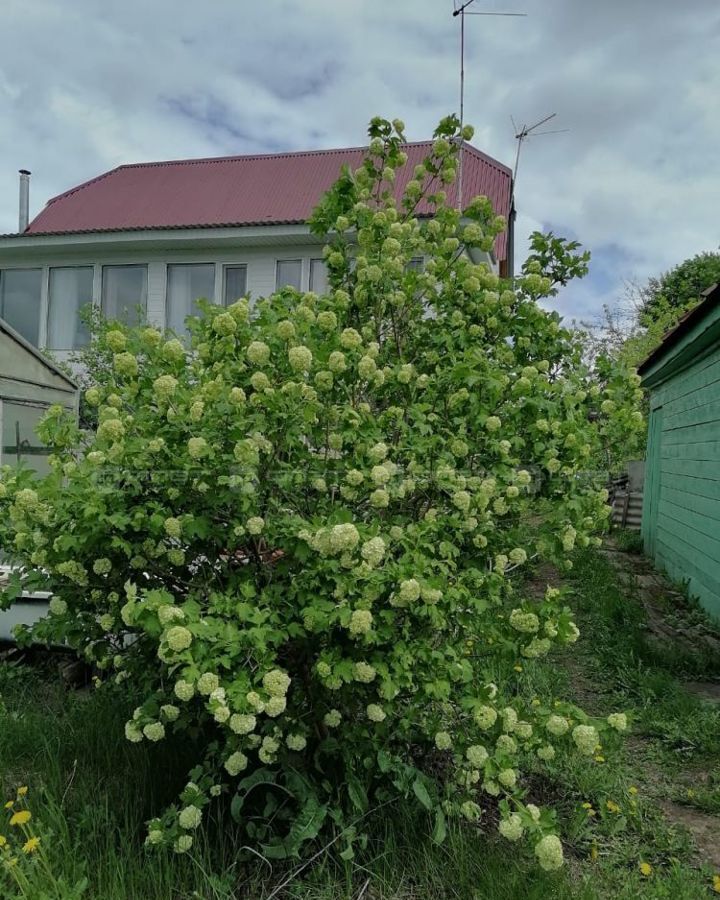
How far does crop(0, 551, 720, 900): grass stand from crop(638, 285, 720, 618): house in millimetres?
2958

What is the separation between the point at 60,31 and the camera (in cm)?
608

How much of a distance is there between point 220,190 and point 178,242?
2.72 meters

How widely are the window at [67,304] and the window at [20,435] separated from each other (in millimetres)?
6564

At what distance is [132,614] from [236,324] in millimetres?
1035

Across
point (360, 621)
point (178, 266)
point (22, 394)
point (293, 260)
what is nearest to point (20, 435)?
point (22, 394)

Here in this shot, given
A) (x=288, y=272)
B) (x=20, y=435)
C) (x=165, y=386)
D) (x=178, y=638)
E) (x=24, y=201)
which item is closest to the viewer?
(x=178, y=638)

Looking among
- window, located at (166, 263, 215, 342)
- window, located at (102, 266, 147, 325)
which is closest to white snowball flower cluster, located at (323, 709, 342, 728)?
window, located at (166, 263, 215, 342)

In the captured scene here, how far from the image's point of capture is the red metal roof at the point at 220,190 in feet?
43.4

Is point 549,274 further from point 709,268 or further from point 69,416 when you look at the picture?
point 709,268

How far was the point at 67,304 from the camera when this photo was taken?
13172 mm

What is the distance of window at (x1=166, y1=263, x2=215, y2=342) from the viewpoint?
12.4 meters

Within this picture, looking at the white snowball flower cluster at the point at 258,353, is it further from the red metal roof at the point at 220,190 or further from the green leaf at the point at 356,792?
the red metal roof at the point at 220,190

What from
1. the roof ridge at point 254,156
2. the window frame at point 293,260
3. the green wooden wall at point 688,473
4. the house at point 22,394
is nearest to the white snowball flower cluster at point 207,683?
the house at point 22,394

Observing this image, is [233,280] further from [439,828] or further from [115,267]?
[439,828]
